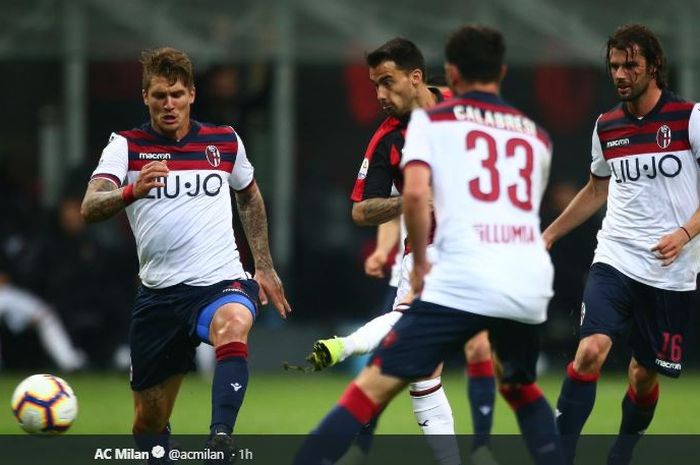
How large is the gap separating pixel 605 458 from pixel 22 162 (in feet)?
31.1

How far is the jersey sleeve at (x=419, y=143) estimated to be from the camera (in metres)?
6.24

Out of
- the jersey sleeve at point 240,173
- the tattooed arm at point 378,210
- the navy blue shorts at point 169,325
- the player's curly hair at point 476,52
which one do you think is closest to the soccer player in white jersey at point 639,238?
the tattooed arm at point 378,210

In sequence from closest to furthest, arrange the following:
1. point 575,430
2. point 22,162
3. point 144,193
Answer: point 144,193
point 575,430
point 22,162

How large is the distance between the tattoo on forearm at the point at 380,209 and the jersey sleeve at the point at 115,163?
1.29 meters

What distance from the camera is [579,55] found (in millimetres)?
16312

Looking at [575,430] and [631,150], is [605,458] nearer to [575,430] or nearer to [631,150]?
[575,430]


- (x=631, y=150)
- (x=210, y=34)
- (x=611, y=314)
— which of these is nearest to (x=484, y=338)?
(x=611, y=314)

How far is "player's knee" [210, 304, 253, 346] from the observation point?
7562 mm

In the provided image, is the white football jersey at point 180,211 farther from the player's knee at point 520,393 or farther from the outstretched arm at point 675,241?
the outstretched arm at point 675,241

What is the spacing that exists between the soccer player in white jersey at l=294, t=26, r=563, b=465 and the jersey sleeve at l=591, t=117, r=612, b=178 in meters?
2.04

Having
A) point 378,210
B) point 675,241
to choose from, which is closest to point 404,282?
point 378,210

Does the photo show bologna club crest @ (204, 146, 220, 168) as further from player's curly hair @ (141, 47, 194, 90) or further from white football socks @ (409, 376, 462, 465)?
white football socks @ (409, 376, 462, 465)

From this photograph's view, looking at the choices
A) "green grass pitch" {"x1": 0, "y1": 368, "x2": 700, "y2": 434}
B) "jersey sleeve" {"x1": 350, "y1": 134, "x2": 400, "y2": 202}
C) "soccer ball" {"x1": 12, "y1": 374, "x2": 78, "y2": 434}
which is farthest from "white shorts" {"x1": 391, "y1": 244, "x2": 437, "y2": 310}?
"green grass pitch" {"x1": 0, "y1": 368, "x2": 700, "y2": 434}

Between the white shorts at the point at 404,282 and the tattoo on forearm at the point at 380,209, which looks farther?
the white shorts at the point at 404,282
